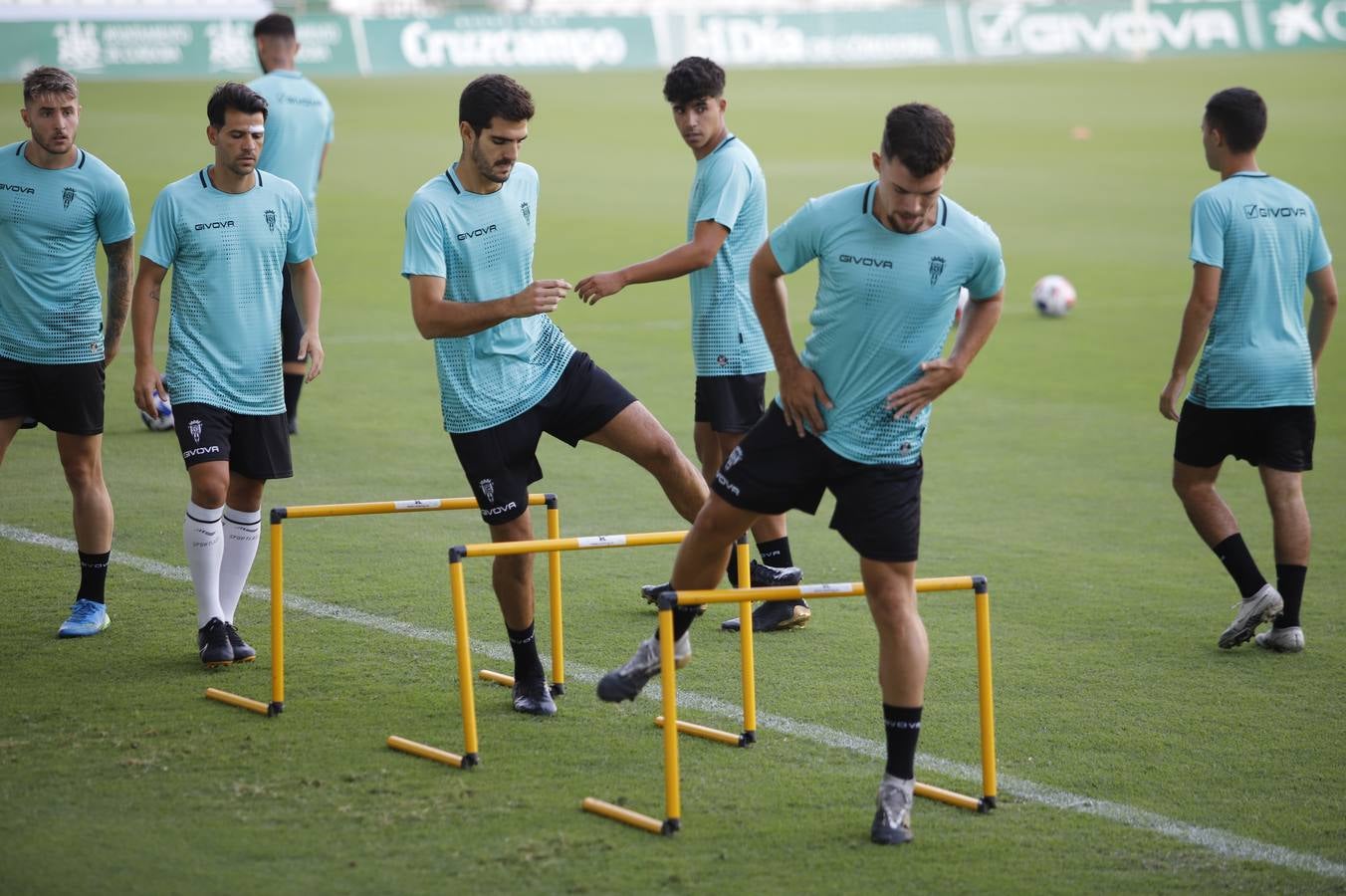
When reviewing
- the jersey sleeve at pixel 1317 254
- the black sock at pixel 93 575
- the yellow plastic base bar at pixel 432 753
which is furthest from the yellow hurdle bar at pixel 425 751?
the jersey sleeve at pixel 1317 254

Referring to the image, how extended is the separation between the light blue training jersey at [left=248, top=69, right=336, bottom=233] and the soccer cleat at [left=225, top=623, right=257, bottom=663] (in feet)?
16.5

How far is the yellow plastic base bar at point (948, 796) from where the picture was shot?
5.28 m

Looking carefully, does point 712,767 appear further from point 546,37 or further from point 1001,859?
point 546,37

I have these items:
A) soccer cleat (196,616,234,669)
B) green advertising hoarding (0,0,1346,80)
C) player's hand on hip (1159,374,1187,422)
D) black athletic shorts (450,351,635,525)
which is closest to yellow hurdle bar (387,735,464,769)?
black athletic shorts (450,351,635,525)

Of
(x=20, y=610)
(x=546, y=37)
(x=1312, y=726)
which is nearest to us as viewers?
(x=1312, y=726)

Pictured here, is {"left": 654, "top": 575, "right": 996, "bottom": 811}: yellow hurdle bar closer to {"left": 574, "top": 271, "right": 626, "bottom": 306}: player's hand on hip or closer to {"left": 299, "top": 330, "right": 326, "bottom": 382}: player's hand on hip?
{"left": 574, "top": 271, "right": 626, "bottom": 306}: player's hand on hip

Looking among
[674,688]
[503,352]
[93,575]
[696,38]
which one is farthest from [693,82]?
[696,38]

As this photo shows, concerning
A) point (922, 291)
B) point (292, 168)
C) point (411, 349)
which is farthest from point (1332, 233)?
point (922, 291)

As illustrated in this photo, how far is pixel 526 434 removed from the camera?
6.11 metres

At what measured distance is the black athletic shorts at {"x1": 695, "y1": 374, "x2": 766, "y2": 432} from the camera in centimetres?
752

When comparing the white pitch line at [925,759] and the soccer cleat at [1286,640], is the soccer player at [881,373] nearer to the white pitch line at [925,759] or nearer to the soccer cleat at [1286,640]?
the white pitch line at [925,759]

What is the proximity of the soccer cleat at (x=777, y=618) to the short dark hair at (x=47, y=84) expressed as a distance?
3.65 m

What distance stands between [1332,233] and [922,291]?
1932 cm

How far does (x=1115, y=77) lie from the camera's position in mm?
41000
